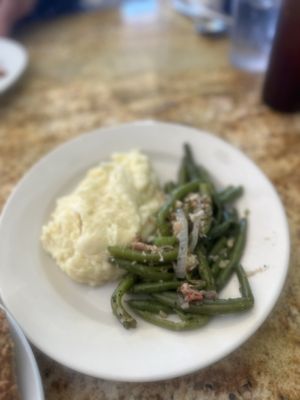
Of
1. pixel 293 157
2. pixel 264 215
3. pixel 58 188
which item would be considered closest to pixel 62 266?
pixel 58 188

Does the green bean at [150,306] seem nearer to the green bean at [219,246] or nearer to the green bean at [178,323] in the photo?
the green bean at [178,323]

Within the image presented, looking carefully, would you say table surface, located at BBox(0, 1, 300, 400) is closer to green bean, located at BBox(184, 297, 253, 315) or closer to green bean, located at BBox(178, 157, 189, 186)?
green bean, located at BBox(184, 297, 253, 315)

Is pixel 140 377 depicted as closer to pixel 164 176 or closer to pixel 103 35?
pixel 164 176

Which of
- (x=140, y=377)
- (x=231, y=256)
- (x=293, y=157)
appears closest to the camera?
(x=140, y=377)

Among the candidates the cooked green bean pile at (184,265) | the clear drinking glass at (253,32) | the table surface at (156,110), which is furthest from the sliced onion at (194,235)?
the clear drinking glass at (253,32)

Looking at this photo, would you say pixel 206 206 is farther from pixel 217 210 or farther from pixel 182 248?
pixel 182 248

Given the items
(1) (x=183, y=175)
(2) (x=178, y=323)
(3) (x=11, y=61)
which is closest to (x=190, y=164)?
(1) (x=183, y=175)
